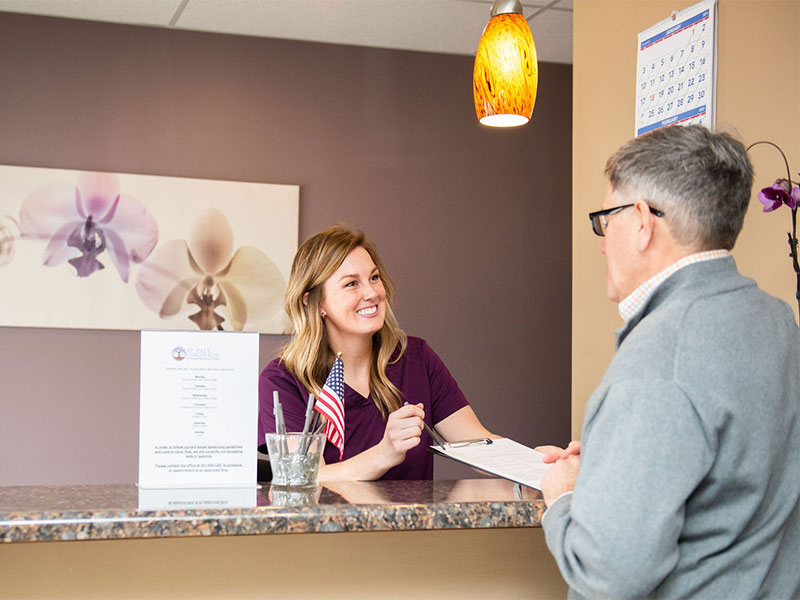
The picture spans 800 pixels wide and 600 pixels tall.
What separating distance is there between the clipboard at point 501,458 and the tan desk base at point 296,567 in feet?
0.32

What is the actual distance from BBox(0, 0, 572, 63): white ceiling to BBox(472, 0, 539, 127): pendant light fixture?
5.75 feet

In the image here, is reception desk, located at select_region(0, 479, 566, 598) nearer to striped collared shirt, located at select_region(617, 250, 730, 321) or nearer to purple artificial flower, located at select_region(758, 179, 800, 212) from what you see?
striped collared shirt, located at select_region(617, 250, 730, 321)

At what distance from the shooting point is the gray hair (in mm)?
1145

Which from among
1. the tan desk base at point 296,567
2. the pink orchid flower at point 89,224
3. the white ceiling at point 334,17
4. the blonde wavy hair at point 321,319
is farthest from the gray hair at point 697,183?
the pink orchid flower at point 89,224

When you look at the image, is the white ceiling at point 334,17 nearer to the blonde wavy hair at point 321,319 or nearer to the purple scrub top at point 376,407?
the blonde wavy hair at point 321,319

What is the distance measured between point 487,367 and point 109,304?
1.86 metres

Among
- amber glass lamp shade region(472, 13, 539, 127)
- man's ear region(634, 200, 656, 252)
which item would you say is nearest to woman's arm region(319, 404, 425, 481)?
man's ear region(634, 200, 656, 252)

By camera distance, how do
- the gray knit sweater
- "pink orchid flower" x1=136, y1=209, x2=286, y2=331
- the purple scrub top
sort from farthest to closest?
1. "pink orchid flower" x1=136, y1=209, x2=286, y2=331
2. the purple scrub top
3. the gray knit sweater

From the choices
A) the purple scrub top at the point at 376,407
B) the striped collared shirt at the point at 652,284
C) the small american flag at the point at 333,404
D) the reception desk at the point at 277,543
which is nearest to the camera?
the striped collared shirt at the point at 652,284

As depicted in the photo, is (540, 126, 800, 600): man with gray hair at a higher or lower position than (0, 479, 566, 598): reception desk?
higher

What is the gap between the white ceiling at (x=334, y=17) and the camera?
149 inches

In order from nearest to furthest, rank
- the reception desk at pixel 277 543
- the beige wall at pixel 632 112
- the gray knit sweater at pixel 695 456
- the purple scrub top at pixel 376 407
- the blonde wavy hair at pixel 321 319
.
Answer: the gray knit sweater at pixel 695 456
the reception desk at pixel 277 543
the beige wall at pixel 632 112
the purple scrub top at pixel 376 407
the blonde wavy hair at pixel 321 319

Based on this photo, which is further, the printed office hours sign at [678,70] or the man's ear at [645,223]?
the printed office hours sign at [678,70]

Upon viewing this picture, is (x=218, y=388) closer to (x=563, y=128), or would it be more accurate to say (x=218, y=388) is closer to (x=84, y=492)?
(x=84, y=492)
